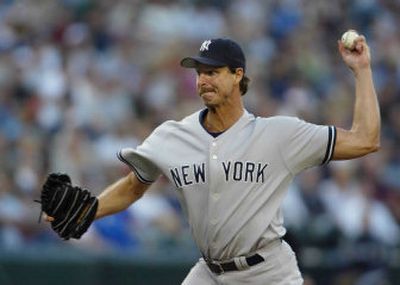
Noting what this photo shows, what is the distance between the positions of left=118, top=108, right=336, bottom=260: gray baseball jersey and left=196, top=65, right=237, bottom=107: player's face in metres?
0.21

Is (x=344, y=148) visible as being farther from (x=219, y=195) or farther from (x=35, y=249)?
(x=35, y=249)

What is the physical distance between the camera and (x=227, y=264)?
6957 millimetres

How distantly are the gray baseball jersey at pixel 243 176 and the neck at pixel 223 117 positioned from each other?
→ 52 mm

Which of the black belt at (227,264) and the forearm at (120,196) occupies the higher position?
the forearm at (120,196)

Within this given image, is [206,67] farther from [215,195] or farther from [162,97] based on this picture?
[162,97]

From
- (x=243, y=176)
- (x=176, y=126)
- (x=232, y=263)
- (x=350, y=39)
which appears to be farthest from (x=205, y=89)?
(x=232, y=263)

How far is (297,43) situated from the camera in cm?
1667

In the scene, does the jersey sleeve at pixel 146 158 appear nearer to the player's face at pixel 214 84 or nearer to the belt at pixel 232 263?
the player's face at pixel 214 84

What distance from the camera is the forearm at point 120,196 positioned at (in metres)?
7.29

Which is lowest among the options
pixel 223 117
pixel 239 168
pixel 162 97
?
pixel 239 168

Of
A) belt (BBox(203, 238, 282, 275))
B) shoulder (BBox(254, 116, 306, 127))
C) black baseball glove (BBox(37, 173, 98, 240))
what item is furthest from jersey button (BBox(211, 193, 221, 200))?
black baseball glove (BBox(37, 173, 98, 240))

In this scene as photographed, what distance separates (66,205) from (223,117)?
0.96 meters

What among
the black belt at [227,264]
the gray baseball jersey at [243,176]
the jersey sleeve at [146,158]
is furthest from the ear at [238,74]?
the black belt at [227,264]

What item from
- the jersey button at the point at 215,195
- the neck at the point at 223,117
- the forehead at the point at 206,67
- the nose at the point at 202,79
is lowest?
the jersey button at the point at 215,195
